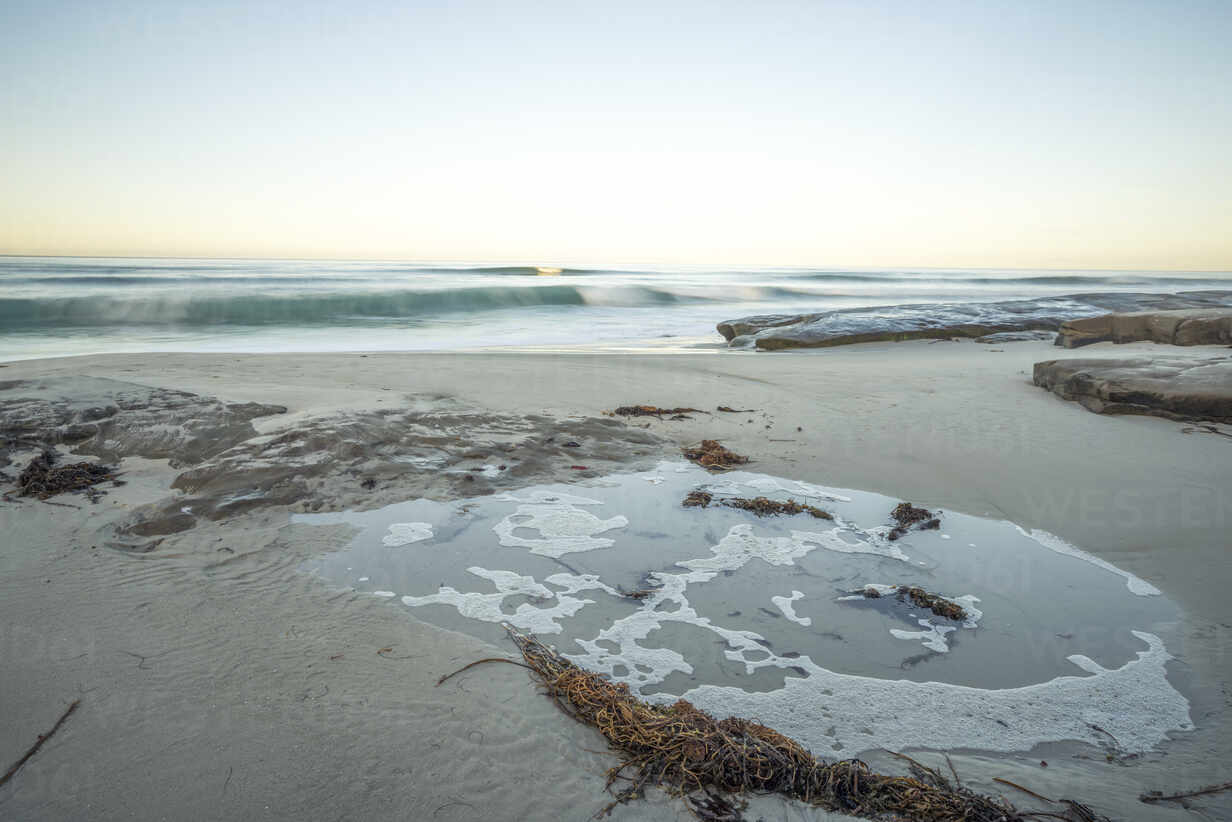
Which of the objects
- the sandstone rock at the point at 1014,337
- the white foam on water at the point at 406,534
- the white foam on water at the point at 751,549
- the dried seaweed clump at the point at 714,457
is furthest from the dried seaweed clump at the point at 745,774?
the sandstone rock at the point at 1014,337

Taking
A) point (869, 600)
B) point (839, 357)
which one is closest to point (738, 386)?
point (839, 357)

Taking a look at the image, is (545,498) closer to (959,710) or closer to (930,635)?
(930,635)

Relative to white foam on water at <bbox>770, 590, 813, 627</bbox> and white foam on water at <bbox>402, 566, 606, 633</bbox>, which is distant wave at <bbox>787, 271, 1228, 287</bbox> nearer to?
white foam on water at <bbox>770, 590, 813, 627</bbox>

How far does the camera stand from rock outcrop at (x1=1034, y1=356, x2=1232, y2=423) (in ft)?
17.1

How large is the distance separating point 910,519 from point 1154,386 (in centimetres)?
365

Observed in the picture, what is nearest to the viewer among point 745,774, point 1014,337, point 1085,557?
point 745,774

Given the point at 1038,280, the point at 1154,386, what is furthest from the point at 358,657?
the point at 1038,280

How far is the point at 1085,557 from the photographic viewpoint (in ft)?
10.7

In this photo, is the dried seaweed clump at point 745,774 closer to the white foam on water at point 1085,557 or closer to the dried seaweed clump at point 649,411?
the white foam on water at point 1085,557

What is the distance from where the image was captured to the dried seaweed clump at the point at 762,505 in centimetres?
380

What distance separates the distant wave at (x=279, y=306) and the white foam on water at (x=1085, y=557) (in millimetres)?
19012

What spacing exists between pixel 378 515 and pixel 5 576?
1.56 meters

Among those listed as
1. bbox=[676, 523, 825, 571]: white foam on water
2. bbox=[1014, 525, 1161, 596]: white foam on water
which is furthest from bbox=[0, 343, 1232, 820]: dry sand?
bbox=[676, 523, 825, 571]: white foam on water

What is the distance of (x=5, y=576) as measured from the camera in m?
2.71
